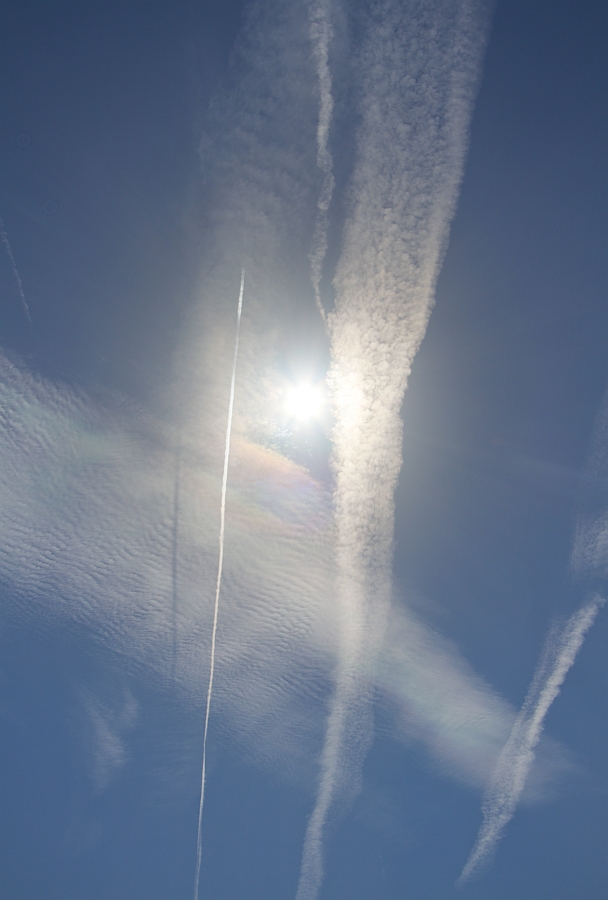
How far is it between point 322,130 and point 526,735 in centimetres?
344

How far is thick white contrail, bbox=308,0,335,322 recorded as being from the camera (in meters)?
1.89

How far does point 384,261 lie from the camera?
7.10 ft

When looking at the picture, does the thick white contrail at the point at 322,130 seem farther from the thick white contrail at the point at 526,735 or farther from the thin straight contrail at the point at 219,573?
the thick white contrail at the point at 526,735

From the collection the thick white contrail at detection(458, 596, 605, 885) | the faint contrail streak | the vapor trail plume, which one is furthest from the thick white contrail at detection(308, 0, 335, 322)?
the thick white contrail at detection(458, 596, 605, 885)

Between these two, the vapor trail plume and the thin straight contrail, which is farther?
the thin straight contrail

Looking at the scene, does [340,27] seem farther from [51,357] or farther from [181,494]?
[181,494]

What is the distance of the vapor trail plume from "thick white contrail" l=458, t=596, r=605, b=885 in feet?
3.11

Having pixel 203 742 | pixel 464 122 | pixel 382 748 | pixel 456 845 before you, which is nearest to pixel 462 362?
pixel 464 122

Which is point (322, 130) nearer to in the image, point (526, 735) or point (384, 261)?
point (384, 261)

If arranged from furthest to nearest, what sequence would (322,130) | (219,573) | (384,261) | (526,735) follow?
(526,735) → (219,573) → (384,261) → (322,130)

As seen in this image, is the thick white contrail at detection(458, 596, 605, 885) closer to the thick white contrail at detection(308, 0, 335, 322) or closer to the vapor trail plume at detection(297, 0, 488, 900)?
the vapor trail plume at detection(297, 0, 488, 900)

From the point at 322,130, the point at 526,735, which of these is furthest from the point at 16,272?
the point at 526,735

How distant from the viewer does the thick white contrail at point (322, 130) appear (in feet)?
6.21

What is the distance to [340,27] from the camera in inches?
74.4
